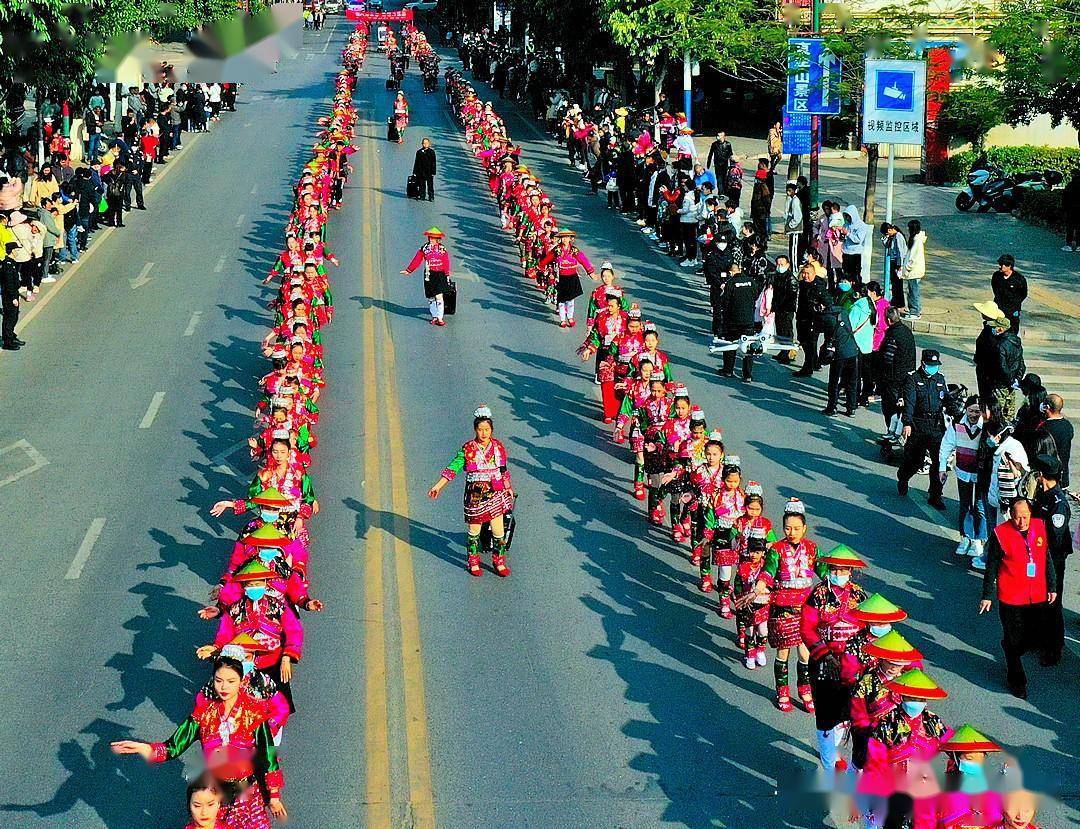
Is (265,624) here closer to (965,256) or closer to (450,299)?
(450,299)

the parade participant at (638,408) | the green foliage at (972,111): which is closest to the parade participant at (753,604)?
the parade participant at (638,408)

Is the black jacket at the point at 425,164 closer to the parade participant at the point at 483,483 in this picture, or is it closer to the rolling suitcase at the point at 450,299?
the rolling suitcase at the point at 450,299

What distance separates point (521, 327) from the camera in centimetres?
2534

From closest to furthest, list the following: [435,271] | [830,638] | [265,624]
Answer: [830,638]
[265,624]
[435,271]

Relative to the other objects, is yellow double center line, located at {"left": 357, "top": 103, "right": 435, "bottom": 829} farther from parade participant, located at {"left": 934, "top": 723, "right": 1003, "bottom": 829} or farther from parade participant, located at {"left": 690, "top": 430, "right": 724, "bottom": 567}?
parade participant, located at {"left": 934, "top": 723, "right": 1003, "bottom": 829}

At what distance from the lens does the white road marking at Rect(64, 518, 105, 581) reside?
15.0 meters

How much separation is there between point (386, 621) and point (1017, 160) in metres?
32.0

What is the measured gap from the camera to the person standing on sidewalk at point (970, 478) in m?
15.0

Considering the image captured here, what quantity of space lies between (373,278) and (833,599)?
62.7 ft

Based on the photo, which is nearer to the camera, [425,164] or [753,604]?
[753,604]


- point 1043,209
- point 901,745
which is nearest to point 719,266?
point 1043,209

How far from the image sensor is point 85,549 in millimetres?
15711

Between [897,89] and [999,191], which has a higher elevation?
[897,89]

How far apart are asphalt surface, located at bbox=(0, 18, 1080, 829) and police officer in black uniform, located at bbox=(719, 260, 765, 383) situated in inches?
17.6
